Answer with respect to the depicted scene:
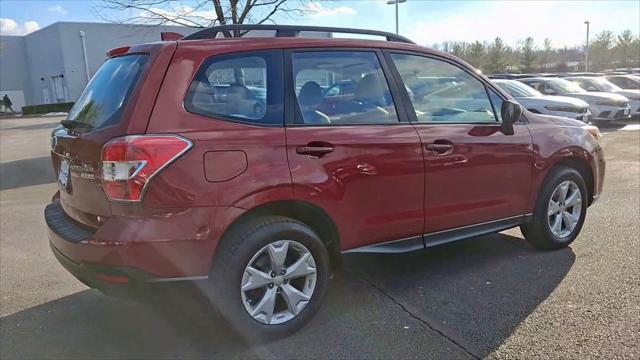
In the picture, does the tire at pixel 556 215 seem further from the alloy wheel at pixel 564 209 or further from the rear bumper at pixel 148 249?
the rear bumper at pixel 148 249

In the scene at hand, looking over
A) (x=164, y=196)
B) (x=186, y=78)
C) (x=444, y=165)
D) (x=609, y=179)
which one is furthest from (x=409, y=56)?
(x=609, y=179)

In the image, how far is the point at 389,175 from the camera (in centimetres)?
355

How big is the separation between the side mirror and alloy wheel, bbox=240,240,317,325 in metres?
2.02

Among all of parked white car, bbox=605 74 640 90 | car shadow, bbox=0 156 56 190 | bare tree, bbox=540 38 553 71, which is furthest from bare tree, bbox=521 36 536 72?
car shadow, bbox=0 156 56 190

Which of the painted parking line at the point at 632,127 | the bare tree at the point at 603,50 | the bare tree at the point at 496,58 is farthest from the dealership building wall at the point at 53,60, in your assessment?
the bare tree at the point at 603,50

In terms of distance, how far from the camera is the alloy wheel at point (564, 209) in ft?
15.2

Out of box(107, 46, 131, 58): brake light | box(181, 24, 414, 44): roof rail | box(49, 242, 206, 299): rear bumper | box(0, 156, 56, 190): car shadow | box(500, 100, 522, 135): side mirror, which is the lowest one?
box(0, 156, 56, 190): car shadow

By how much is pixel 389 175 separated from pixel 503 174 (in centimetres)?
120

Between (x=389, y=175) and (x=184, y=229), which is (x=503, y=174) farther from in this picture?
(x=184, y=229)

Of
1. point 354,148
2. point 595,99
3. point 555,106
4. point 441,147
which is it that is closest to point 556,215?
point 441,147

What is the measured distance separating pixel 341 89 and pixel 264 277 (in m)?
1.40

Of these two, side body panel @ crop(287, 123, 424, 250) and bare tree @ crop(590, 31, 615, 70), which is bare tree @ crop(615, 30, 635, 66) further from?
side body panel @ crop(287, 123, 424, 250)

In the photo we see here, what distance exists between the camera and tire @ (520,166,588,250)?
15.0ft

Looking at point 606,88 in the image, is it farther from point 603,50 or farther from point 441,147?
point 603,50
